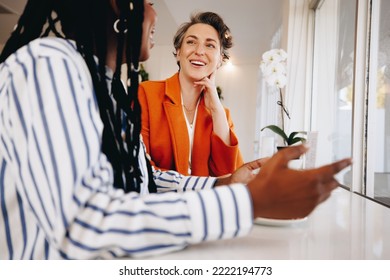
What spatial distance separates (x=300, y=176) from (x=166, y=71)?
3675 millimetres

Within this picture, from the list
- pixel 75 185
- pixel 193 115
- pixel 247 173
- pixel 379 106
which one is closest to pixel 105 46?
pixel 75 185

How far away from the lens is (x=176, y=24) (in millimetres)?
3225

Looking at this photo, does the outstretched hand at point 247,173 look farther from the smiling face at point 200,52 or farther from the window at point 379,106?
the smiling face at point 200,52

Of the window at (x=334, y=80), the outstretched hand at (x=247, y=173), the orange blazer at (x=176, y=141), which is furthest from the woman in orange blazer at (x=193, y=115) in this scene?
the window at (x=334, y=80)

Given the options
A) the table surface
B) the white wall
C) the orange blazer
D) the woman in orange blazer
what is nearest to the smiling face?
the woman in orange blazer

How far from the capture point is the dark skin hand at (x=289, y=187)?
1.11 ft

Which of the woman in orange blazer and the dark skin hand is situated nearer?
the dark skin hand

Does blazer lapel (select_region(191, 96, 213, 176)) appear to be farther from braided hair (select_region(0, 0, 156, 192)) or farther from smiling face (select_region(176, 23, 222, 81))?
braided hair (select_region(0, 0, 156, 192))

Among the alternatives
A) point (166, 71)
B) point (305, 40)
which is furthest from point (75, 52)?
point (166, 71)

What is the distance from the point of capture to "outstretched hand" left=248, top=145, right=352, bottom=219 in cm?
34

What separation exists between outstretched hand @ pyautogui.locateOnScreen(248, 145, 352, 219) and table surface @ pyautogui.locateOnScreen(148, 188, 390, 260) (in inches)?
4.0
